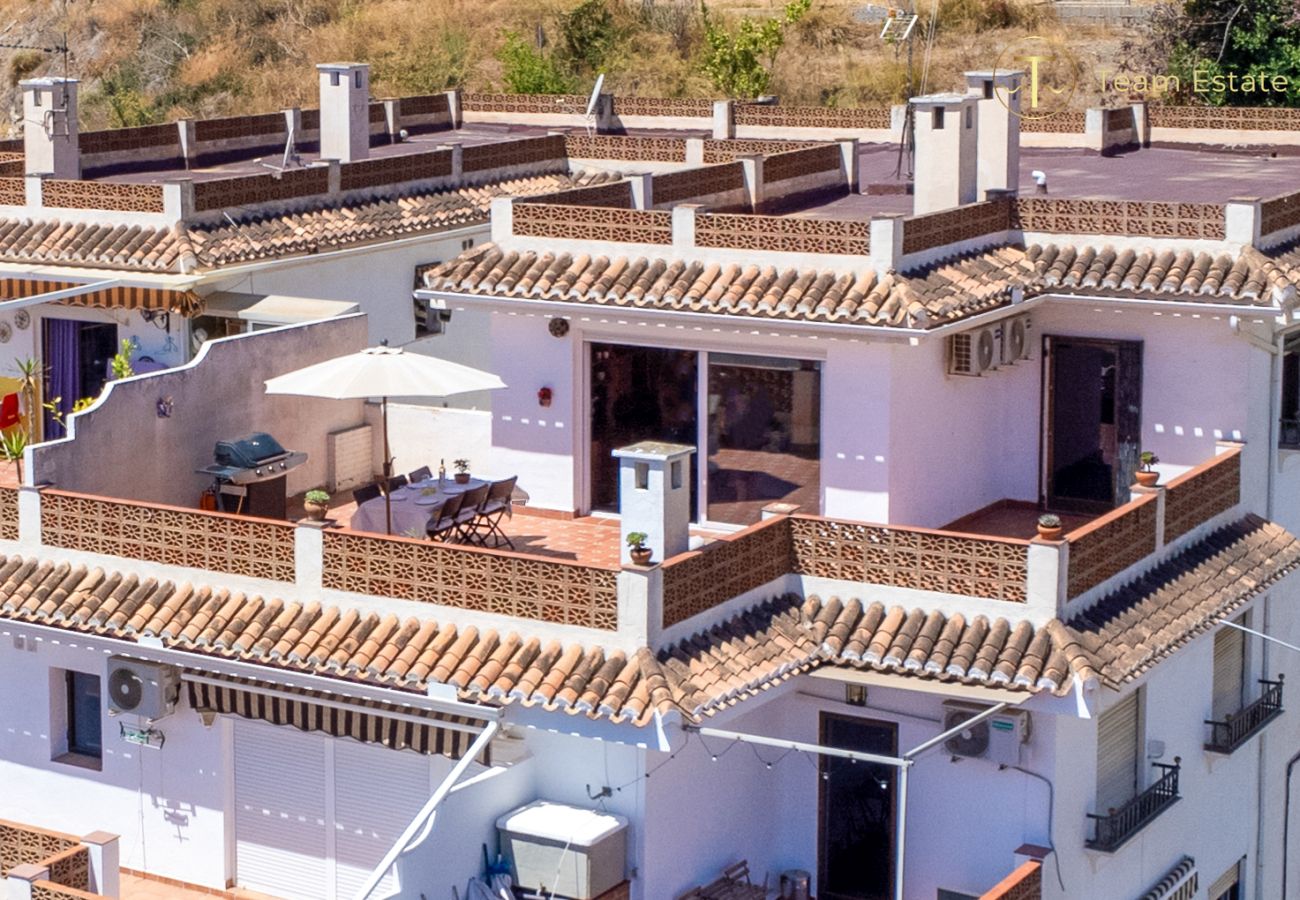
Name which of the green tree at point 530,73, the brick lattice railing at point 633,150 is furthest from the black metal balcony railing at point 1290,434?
the green tree at point 530,73

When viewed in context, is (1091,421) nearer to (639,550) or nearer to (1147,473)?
(1147,473)

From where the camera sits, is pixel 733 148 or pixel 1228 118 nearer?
pixel 733 148

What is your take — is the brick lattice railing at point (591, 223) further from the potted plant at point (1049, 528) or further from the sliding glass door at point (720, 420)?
the potted plant at point (1049, 528)

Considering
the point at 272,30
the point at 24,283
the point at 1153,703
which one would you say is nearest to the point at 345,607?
the point at 1153,703

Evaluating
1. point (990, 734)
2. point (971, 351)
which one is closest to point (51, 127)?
point (971, 351)

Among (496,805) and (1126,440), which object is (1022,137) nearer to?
(1126,440)
